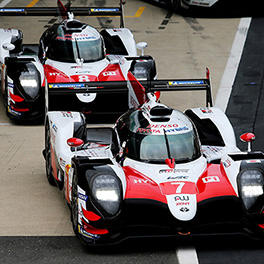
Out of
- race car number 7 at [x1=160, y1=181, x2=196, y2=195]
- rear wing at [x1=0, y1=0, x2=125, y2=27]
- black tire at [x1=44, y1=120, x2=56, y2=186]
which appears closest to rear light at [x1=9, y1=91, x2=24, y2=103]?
rear wing at [x1=0, y1=0, x2=125, y2=27]

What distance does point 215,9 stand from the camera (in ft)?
78.7

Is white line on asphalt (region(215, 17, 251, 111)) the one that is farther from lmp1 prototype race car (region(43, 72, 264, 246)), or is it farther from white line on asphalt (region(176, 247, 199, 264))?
white line on asphalt (region(176, 247, 199, 264))

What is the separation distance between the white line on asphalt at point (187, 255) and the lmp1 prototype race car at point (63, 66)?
5.37 metres

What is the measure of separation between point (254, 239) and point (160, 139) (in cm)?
166

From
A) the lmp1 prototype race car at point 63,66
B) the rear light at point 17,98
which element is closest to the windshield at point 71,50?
the lmp1 prototype race car at point 63,66

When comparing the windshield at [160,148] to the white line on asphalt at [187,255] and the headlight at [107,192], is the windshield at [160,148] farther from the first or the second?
the white line on asphalt at [187,255]

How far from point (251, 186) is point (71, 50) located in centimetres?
708

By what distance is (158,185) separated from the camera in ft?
30.2

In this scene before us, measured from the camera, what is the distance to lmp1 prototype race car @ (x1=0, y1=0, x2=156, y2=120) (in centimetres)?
1452

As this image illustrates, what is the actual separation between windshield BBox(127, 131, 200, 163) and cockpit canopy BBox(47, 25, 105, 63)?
225 inches

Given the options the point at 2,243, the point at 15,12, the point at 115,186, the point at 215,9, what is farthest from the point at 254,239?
the point at 215,9

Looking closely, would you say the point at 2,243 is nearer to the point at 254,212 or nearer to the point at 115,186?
the point at 115,186

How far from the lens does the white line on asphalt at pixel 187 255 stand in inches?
348

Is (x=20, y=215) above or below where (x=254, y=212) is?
below
